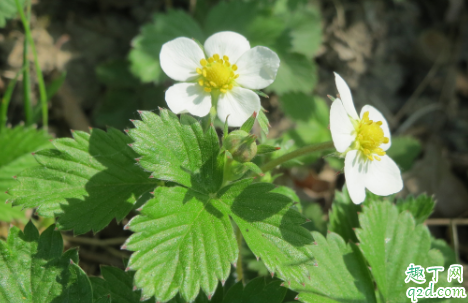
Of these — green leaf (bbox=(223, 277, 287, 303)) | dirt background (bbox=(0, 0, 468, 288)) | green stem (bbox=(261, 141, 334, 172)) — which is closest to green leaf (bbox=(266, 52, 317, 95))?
dirt background (bbox=(0, 0, 468, 288))

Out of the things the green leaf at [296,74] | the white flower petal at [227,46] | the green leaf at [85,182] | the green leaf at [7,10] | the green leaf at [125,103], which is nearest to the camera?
the green leaf at [85,182]

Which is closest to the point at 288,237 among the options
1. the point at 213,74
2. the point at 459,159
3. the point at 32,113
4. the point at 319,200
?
the point at 213,74

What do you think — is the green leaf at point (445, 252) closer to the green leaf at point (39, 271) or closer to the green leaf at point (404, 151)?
the green leaf at point (404, 151)

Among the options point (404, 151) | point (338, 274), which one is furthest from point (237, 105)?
point (404, 151)

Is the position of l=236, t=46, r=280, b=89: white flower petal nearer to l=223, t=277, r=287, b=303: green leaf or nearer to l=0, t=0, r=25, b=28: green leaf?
l=223, t=277, r=287, b=303: green leaf

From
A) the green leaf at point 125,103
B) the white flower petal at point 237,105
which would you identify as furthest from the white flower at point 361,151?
the green leaf at point 125,103

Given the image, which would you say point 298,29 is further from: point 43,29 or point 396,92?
point 43,29
